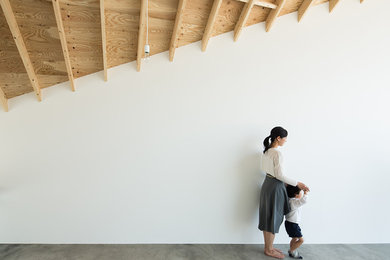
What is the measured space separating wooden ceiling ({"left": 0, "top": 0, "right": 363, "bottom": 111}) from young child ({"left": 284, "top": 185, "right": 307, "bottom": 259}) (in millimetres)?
2120

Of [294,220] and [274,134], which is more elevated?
[274,134]

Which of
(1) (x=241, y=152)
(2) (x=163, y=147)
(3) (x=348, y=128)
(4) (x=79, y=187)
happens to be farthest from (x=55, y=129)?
(3) (x=348, y=128)

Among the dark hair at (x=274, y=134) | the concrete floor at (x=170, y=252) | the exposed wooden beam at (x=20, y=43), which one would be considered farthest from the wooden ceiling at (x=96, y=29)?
the concrete floor at (x=170, y=252)

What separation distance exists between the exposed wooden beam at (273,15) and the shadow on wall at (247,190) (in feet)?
5.53

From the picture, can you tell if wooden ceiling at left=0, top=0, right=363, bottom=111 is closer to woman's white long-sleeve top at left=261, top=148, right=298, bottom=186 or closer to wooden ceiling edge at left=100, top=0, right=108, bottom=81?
wooden ceiling edge at left=100, top=0, right=108, bottom=81

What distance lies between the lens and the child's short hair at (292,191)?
10.7 feet

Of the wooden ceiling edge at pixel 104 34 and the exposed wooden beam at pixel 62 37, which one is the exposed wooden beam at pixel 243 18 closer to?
the wooden ceiling edge at pixel 104 34

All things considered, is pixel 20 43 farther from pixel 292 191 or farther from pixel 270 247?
pixel 270 247

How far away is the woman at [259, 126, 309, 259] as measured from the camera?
10.4 feet

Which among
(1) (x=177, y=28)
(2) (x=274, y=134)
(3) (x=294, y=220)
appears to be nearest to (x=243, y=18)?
(1) (x=177, y=28)

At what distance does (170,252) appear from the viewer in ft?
10.6

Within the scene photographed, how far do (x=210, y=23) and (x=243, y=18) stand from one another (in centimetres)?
45

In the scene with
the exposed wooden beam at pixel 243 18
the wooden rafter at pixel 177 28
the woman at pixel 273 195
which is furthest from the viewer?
the woman at pixel 273 195

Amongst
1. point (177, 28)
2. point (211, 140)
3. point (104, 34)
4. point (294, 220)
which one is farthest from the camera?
point (211, 140)
